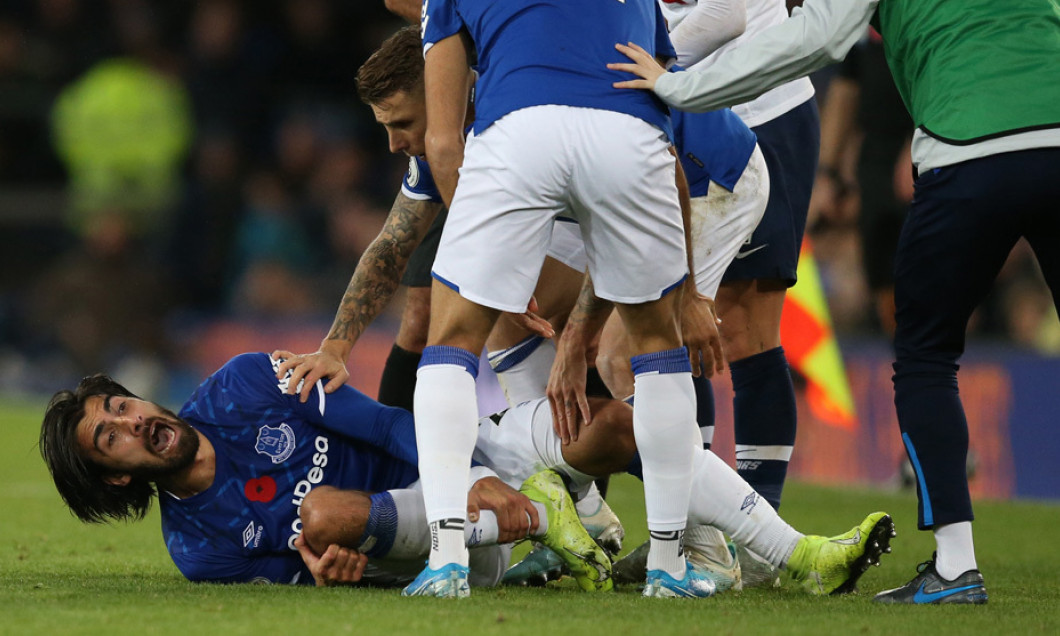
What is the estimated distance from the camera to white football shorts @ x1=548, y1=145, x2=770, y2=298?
4.09m

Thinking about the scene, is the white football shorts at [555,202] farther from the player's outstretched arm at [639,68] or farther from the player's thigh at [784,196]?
the player's thigh at [784,196]

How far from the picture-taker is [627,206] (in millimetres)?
3320

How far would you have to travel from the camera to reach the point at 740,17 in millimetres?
4062

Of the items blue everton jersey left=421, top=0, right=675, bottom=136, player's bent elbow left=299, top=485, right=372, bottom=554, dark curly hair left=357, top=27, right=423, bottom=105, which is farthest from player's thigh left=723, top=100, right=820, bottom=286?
player's bent elbow left=299, top=485, right=372, bottom=554

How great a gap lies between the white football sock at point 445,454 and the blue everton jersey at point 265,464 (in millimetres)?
410

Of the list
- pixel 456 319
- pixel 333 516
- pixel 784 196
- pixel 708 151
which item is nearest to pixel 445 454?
pixel 456 319

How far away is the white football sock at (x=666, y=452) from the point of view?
3420mm

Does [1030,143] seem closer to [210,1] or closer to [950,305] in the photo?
[950,305]

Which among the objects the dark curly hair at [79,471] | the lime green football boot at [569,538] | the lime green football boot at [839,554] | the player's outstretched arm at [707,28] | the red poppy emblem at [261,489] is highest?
the player's outstretched arm at [707,28]

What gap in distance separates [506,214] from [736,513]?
103 centimetres

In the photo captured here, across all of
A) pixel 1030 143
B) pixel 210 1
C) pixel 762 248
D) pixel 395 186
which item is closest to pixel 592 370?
pixel 762 248

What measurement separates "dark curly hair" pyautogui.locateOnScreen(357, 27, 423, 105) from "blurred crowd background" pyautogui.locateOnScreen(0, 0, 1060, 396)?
7.85 meters

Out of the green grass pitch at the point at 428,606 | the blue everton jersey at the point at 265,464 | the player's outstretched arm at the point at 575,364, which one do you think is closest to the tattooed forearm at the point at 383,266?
the blue everton jersey at the point at 265,464

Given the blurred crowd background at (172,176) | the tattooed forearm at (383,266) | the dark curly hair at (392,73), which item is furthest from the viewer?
the blurred crowd background at (172,176)
